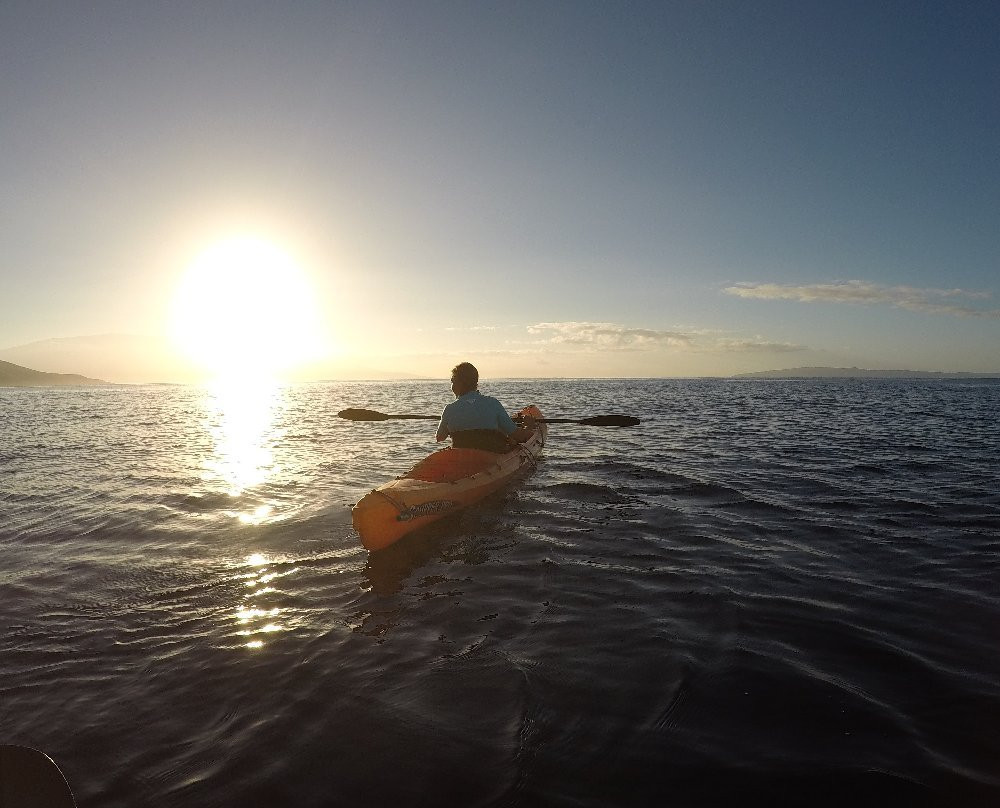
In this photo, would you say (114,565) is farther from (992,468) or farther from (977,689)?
(992,468)

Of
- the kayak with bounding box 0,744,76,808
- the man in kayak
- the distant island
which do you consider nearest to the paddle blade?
the man in kayak

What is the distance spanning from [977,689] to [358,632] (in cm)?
538

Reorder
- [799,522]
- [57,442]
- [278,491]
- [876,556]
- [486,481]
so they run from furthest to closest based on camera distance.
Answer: [57,442] → [278,491] → [486,481] → [799,522] → [876,556]

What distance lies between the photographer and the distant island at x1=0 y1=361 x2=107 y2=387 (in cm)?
14480

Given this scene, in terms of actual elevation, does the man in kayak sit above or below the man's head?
below

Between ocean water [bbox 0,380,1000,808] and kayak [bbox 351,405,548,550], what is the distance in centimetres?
37

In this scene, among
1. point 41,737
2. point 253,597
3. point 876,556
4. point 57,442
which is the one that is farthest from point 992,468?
point 57,442

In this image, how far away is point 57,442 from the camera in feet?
69.7

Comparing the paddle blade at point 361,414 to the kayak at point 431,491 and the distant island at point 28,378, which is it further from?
the distant island at point 28,378

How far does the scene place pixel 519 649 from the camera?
5.15 m

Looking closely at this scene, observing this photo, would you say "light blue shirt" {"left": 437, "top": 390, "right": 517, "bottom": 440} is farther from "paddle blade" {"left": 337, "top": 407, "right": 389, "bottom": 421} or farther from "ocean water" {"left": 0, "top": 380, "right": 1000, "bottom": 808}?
"paddle blade" {"left": 337, "top": 407, "right": 389, "bottom": 421}

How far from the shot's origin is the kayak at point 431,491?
316 inches

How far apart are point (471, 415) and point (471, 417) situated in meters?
0.04

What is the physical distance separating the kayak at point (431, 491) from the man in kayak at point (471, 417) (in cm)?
33
